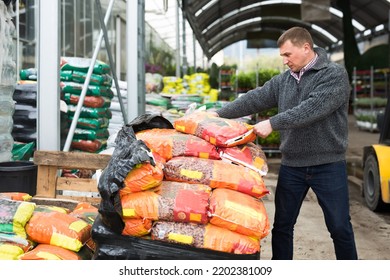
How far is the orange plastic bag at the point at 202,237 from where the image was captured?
2672 millimetres

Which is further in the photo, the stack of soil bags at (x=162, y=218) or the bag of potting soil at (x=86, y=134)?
the bag of potting soil at (x=86, y=134)

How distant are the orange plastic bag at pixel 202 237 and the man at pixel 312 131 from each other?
2.75 ft

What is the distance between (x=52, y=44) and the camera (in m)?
4.83

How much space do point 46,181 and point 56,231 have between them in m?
1.33

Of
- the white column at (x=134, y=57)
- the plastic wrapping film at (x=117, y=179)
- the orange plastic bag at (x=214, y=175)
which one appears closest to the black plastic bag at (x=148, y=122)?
the orange plastic bag at (x=214, y=175)

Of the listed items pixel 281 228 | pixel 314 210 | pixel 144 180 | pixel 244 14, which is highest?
pixel 244 14

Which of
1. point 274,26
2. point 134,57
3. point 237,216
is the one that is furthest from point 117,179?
point 274,26

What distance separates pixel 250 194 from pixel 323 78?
932 mm

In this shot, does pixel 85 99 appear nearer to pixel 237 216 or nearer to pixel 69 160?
pixel 69 160

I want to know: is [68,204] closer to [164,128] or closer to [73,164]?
[73,164]

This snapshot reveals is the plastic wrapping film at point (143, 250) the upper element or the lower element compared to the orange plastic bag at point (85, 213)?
lower

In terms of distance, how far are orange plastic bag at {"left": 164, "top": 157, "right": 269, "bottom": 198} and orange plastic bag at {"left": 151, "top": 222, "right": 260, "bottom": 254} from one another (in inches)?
13.5

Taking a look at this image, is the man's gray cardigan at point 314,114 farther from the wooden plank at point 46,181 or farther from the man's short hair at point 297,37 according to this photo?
the wooden plank at point 46,181

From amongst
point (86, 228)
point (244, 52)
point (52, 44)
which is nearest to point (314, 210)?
point (52, 44)
